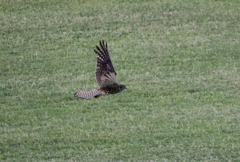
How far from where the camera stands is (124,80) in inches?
588

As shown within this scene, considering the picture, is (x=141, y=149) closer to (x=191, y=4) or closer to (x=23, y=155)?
(x=23, y=155)

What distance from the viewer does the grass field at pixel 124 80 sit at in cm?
1235

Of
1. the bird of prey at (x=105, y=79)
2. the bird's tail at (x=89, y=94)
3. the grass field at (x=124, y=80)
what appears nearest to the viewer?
the bird's tail at (x=89, y=94)

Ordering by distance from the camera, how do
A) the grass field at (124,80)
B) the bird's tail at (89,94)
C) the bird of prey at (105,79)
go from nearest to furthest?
the bird's tail at (89,94), the bird of prey at (105,79), the grass field at (124,80)

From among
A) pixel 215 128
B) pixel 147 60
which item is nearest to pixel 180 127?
pixel 215 128

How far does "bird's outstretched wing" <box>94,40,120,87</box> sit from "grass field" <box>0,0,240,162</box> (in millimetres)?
1564

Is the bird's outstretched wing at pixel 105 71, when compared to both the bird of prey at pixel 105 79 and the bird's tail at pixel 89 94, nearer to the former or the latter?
the bird of prey at pixel 105 79

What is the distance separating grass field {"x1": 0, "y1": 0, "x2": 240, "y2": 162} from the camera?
12352 millimetres

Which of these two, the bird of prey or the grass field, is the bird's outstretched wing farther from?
the grass field

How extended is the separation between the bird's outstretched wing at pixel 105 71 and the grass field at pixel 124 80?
61.6 inches

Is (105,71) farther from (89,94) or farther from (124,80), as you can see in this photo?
(124,80)

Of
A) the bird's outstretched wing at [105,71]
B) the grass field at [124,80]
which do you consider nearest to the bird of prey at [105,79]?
the bird's outstretched wing at [105,71]

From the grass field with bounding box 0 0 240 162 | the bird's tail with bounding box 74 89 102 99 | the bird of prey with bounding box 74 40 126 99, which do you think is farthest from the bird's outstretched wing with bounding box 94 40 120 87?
the grass field with bounding box 0 0 240 162

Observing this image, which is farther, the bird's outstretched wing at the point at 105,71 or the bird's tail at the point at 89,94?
the bird's outstretched wing at the point at 105,71
